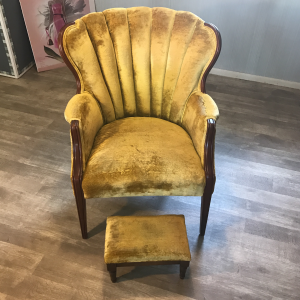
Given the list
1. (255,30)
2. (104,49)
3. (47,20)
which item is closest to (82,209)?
(104,49)

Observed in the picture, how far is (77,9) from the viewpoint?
9.34ft

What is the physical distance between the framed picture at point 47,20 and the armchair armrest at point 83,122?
1588mm

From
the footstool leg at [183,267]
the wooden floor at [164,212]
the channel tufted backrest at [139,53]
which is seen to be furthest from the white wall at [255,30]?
the footstool leg at [183,267]

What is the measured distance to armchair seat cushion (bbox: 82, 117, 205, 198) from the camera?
53.4 inches

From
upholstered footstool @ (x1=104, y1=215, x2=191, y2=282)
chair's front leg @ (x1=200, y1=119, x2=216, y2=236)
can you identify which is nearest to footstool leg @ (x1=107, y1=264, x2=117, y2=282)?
upholstered footstool @ (x1=104, y1=215, x2=191, y2=282)

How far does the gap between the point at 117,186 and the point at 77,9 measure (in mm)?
2155

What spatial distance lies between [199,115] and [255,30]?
1636 mm

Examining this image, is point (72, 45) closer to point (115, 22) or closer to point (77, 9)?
point (115, 22)

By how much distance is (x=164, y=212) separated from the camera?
1733 mm

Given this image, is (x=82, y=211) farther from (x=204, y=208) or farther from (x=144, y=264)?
(x=204, y=208)

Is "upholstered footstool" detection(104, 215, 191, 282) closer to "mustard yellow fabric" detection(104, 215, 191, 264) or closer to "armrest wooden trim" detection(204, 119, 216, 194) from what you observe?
"mustard yellow fabric" detection(104, 215, 191, 264)

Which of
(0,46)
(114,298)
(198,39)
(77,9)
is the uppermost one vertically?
(198,39)

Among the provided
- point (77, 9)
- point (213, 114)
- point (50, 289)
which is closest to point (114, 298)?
point (50, 289)

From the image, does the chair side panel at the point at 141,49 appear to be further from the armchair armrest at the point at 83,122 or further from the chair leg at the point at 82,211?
the chair leg at the point at 82,211
